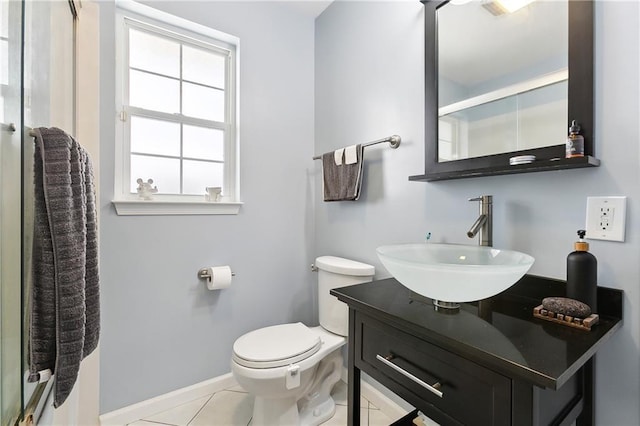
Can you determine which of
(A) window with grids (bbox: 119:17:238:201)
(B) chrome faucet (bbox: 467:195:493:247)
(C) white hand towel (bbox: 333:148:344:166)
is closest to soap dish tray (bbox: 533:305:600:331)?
(B) chrome faucet (bbox: 467:195:493:247)

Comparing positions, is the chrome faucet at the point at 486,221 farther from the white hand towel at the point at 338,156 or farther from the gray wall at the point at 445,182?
the white hand towel at the point at 338,156

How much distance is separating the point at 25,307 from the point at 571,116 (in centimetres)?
161

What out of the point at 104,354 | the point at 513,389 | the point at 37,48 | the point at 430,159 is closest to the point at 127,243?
the point at 104,354

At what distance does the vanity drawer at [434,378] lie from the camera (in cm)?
64

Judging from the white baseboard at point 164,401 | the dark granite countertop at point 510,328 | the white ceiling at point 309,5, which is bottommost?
the white baseboard at point 164,401

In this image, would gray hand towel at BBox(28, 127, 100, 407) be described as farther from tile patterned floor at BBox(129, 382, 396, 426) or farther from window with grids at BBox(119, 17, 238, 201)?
tile patterned floor at BBox(129, 382, 396, 426)

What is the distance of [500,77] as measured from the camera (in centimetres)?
110

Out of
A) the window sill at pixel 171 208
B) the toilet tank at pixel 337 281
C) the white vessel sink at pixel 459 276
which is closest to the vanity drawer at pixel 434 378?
the white vessel sink at pixel 459 276

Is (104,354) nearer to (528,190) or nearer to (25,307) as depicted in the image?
(25,307)

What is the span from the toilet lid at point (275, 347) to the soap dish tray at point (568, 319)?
95 centimetres

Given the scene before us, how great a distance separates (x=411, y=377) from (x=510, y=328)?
0.94 feet

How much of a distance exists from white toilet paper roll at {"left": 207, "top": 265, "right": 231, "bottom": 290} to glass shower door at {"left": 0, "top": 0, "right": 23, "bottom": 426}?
3.17 feet

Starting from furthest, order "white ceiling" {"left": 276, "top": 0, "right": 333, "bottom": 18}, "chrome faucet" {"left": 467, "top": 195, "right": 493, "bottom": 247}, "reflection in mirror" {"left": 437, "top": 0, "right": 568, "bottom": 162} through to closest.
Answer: "white ceiling" {"left": 276, "top": 0, "right": 333, "bottom": 18}
"chrome faucet" {"left": 467, "top": 195, "right": 493, "bottom": 247}
"reflection in mirror" {"left": 437, "top": 0, "right": 568, "bottom": 162}

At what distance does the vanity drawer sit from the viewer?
0.64 meters
